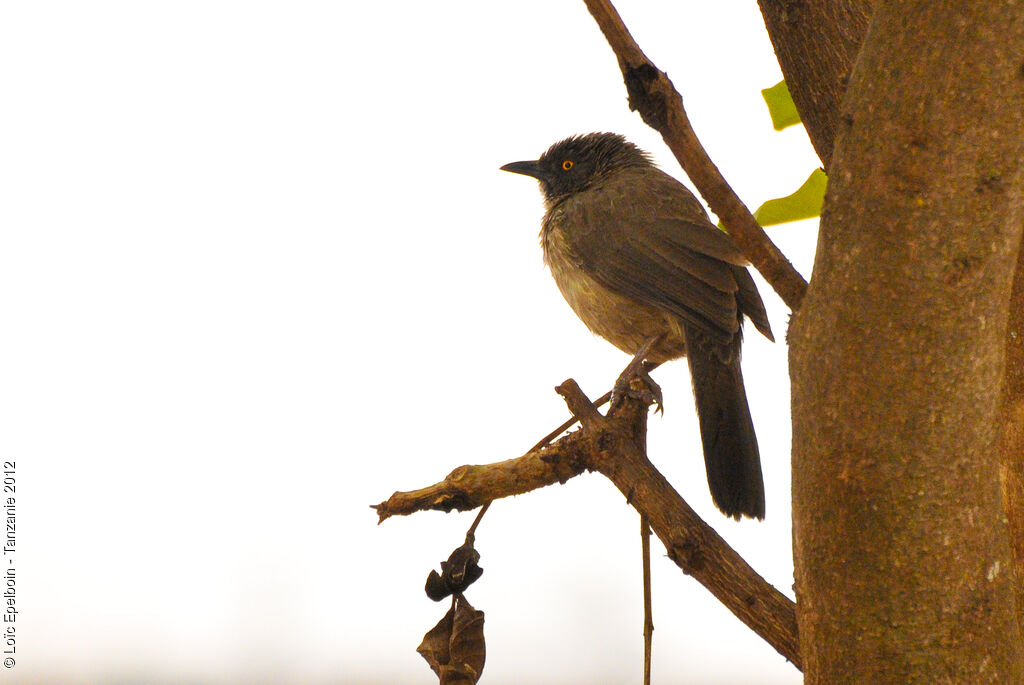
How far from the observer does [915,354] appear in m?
1.25

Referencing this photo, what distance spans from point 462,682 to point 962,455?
3.27 ft

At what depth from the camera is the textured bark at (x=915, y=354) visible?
1.22m

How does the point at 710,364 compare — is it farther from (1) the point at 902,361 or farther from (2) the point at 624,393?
(1) the point at 902,361

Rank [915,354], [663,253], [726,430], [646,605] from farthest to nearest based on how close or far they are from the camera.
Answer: [663,253]
[726,430]
[646,605]
[915,354]

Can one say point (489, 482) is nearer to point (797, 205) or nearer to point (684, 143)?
point (684, 143)

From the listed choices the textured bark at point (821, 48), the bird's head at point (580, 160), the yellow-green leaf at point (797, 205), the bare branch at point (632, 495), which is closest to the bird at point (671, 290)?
the bird's head at point (580, 160)

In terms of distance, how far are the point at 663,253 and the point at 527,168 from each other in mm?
1177

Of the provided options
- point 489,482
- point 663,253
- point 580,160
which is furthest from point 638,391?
point 580,160

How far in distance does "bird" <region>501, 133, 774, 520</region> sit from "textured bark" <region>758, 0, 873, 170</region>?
2.78 ft

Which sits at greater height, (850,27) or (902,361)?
(850,27)

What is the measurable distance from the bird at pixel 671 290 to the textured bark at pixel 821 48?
2.78 ft

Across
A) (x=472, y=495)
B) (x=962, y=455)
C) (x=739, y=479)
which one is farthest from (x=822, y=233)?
(x=739, y=479)

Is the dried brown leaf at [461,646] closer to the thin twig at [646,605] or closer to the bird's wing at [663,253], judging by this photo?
the thin twig at [646,605]

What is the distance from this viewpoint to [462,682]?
1777 millimetres
